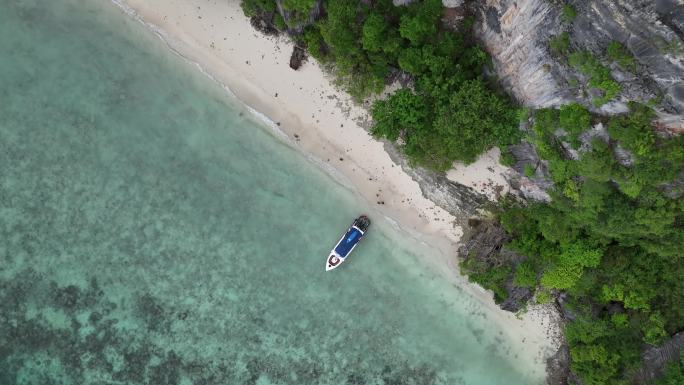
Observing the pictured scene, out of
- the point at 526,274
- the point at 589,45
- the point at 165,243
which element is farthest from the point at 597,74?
the point at 165,243

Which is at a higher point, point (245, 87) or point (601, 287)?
point (601, 287)

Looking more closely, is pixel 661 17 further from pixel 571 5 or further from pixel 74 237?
pixel 74 237

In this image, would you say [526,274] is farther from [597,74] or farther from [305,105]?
[305,105]

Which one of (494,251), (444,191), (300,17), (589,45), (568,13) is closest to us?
(568,13)

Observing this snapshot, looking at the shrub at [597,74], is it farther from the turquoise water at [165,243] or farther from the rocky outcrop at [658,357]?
the rocky outcrop at [658,357]

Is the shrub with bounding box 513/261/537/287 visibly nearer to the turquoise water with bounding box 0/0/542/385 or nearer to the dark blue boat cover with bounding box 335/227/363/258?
the turquoise water with bounding box 0/0/542/385

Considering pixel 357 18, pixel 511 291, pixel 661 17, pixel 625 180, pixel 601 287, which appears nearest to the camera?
pixel 661 17

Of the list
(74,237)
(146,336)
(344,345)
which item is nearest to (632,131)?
(344,345)
